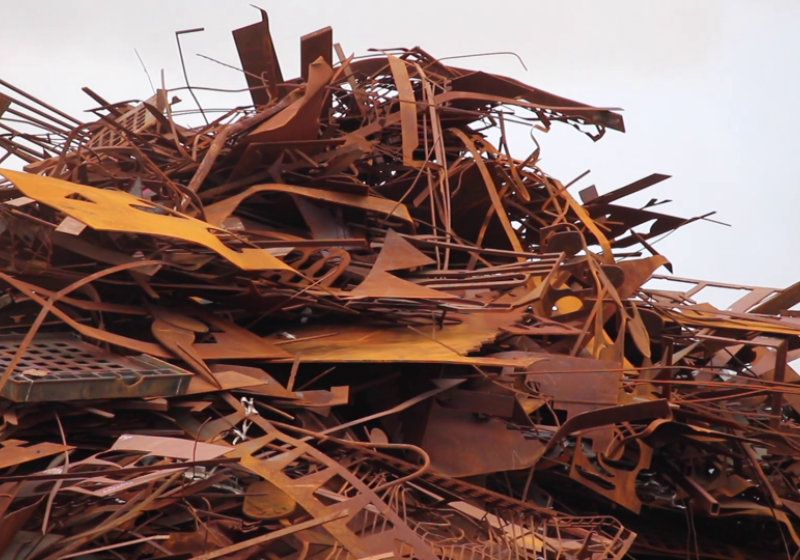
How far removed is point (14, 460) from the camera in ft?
3.76

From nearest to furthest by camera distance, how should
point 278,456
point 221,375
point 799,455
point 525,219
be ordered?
point 278,456, point 221,375, point 799,455, point 525,219

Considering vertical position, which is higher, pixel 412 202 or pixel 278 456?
pixel 412 202

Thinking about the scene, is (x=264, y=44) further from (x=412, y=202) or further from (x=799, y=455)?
(x=799, y=455)

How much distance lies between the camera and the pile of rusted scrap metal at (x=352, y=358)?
118 cm

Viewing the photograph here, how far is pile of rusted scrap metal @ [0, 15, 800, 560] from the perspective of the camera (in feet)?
3.88

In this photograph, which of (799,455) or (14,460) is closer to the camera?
(14,460)

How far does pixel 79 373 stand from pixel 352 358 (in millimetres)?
427

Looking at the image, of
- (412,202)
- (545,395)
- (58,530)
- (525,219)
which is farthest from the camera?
(525,219)

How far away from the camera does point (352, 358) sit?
147 cm

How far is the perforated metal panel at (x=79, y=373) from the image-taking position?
3.96ft

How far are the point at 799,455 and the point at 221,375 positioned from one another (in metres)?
1.10

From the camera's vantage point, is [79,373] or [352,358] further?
[352,358]

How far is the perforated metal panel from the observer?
1.21m

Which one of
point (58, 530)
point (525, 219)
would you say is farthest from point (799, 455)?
point (58, 530)
